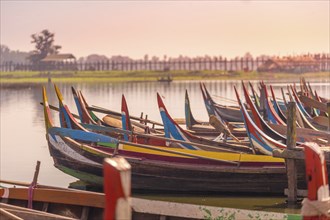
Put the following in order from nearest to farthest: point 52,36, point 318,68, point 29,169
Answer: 1. point 29,169
2. point 52,36
3. point 318,68

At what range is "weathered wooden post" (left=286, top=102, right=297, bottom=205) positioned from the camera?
1436 centimetres

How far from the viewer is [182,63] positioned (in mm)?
175625

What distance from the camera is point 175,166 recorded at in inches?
642

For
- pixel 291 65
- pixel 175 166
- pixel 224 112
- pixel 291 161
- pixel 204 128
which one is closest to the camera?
pixel 291 161

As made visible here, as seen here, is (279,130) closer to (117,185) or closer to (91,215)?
(91,215)

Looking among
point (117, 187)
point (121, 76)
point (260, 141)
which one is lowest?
point (121, 76)

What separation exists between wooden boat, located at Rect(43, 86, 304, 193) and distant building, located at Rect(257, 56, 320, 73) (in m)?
141

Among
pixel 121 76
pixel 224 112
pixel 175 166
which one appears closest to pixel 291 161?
pixel 175 166

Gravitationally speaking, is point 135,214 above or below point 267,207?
above

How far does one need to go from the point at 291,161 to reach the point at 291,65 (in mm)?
155233

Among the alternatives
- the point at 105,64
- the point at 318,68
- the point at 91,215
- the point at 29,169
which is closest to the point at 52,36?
the point at 105,64

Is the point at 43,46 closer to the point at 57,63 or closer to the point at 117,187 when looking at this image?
the point at 57,63

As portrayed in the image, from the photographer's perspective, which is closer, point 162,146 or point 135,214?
point 135,214

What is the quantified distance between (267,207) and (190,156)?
193 centimetres
